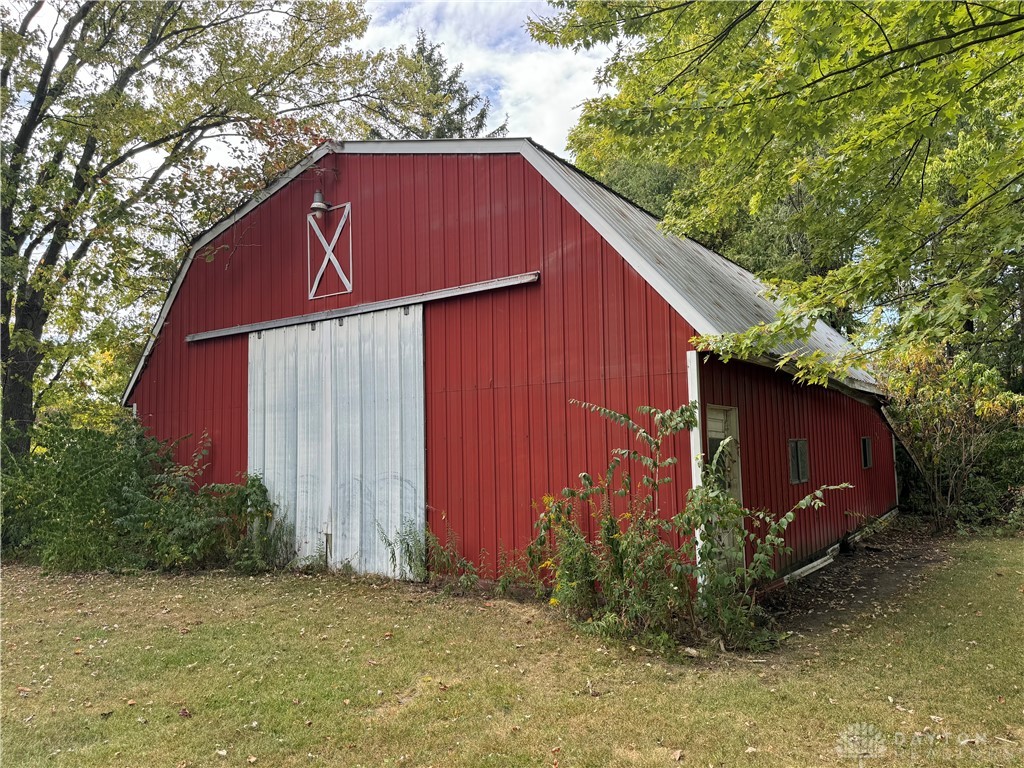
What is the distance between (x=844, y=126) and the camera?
25.1ft

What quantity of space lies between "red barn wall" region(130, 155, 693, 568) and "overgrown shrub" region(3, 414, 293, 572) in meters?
0.83

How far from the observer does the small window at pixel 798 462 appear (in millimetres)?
8570

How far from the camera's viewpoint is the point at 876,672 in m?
4.99

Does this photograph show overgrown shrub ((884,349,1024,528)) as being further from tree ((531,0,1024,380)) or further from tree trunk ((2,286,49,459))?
tree trunk ((2,286,49,459))

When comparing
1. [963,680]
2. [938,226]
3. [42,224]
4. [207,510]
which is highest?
[42,224]

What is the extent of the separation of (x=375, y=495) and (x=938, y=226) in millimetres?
6823

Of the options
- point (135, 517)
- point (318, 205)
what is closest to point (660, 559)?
point (318, 205)

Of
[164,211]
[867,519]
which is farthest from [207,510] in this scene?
[867,519]

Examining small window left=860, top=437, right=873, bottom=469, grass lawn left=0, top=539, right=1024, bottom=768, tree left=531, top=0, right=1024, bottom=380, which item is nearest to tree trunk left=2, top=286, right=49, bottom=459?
grass lawn left=0, top=539, right=1024, bottom=768

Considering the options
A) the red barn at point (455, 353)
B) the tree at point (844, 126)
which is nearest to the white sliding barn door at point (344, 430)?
the red barn at point (455, 353)

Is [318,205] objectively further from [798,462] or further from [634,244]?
[798,462]

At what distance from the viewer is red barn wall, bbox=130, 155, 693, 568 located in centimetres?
673

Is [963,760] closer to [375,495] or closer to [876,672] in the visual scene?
[876,672]

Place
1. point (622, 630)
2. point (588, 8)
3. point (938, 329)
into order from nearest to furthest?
point (938, 329) → point (622, 630) → point (588, 8)
